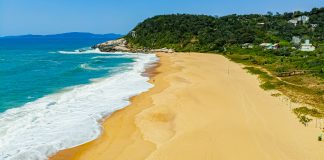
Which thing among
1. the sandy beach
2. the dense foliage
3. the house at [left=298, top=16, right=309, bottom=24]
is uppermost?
the house at [left=298, top=16, right=309, bottom=24]

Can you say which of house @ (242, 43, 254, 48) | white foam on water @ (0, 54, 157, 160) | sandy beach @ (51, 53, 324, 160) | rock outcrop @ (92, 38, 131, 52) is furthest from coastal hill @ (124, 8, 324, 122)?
white foam on water @ (0, 54, 157, 160)

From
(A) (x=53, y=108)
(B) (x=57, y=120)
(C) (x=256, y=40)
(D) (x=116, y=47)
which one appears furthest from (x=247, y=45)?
(B) (x=57, y=120)

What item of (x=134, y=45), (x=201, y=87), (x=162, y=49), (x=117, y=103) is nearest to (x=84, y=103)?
(x=117, y=103)

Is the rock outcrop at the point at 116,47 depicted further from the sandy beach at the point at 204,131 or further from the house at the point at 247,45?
the sandy beach at the point at 204,131

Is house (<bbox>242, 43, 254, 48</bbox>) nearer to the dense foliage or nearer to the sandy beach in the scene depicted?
the dense foliage

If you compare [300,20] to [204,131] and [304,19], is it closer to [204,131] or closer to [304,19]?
[304,19]

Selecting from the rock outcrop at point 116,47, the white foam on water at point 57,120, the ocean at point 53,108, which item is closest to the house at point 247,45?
the rock outcrop at point 116,47
